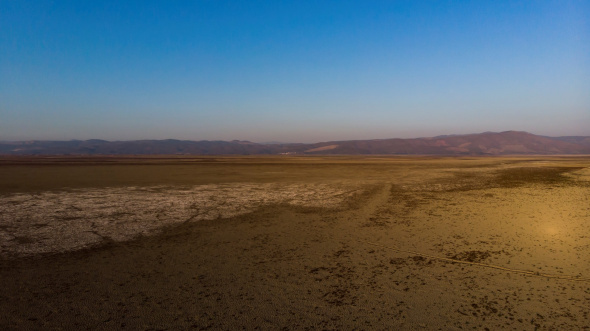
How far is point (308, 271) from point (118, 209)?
23.9 feet

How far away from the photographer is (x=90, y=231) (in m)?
7.41

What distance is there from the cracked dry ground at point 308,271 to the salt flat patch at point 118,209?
0.35 feet

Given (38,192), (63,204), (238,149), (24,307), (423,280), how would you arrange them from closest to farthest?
1. (24,307)
2. (423,280)
3. (63,204)
4. (38,192)
5. (238,149)

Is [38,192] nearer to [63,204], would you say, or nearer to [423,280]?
[63,204]

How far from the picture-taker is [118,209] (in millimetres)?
9914

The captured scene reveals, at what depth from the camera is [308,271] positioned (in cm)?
502

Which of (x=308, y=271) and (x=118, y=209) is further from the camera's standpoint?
(x=118, y=209)

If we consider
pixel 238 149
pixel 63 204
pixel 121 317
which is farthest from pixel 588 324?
pixel 238 149

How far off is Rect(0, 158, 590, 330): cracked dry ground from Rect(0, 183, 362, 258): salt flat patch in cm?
11

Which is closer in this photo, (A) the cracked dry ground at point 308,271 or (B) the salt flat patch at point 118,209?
(A) the cracked dry ground at point 308,271

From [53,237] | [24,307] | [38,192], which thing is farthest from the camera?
[38,192]

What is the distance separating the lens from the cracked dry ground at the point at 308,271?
12.0 feet

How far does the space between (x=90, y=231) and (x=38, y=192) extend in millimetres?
8079

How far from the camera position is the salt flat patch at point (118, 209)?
6.84m
